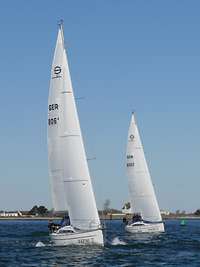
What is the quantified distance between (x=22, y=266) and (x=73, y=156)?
14.4m

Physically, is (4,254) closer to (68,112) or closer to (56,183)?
(56,183)

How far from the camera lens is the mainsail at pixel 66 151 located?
51.7 metres

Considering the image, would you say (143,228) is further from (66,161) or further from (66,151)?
(66,151)

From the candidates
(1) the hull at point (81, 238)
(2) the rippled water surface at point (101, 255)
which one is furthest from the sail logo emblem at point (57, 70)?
(2) the rippled water surface at point (101, 255)

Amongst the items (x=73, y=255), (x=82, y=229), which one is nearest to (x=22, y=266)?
(x=73, y=255)

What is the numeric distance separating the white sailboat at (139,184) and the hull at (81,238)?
3262 cm

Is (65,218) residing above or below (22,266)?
above

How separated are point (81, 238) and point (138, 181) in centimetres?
3428

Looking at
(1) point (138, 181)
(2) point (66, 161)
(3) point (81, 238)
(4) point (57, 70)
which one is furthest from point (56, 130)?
(1) point (138, 181)

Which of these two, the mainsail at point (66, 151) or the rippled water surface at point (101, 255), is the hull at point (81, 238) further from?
the mainsail at point (66, 151)

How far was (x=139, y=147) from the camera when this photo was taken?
83812 millimetres

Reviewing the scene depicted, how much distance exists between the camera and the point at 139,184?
8356 centimetres

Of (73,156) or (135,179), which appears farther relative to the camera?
(135,179)

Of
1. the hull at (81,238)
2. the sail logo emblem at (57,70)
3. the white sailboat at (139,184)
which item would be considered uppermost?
the sail logo emblem at (57,70)
